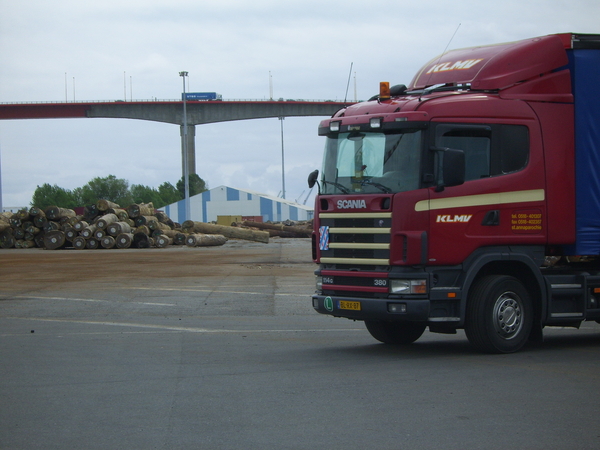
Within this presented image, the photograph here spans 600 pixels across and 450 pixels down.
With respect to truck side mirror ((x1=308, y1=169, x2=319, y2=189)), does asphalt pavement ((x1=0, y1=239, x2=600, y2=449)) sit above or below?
below

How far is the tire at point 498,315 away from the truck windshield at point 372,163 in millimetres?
1636

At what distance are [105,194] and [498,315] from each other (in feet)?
440

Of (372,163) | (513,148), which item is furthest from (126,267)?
(513,148)

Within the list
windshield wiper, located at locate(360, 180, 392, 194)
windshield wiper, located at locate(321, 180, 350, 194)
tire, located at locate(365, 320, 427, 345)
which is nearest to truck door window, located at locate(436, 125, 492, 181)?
windshield wiper, located at locate(360, 180, 392, 194)

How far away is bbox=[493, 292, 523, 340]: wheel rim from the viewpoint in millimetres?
9820

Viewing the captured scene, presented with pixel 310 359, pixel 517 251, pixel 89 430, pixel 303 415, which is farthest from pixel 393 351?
pixel 89 430

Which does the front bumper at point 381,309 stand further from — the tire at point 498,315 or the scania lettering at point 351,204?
the scania lettering at point 351,204

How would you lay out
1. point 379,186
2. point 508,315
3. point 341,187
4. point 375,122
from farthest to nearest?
point 341,187 → point 508,315 → point 375,122 → point 379,186

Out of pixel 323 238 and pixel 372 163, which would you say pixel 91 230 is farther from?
pixel 372 163

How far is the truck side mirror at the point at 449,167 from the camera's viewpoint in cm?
941

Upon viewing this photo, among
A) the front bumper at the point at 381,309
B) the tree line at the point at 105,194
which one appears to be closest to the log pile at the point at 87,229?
the front bumper at the point at 381,309

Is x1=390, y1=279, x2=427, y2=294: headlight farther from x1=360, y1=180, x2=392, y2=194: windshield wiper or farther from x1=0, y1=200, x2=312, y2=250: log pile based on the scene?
x1=0, y1=200, x2=312, y2=250: log pile

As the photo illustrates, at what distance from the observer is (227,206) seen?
102m

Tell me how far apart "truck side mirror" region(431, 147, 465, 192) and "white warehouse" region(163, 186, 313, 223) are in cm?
8978
